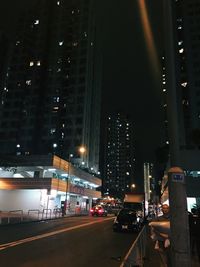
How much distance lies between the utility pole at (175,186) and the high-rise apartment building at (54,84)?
9427cm

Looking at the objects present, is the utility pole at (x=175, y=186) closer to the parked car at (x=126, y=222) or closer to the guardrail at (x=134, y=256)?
the guardrail at (x=134, y=256)

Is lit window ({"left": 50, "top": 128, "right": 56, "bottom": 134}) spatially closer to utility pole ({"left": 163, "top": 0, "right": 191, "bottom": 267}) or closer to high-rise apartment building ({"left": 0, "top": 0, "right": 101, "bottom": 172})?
high-rise apartment building ({"left": 0, "top": 0, "right": 101, "bottom": 172})

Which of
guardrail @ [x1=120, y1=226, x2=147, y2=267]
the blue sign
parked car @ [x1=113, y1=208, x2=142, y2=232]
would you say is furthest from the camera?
parked car @ [x1=113, y1=208, x2=142, y2=232]

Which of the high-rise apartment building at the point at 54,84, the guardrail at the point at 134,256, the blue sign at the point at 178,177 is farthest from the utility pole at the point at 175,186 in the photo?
the high-rise apartment building at the point at 54,84

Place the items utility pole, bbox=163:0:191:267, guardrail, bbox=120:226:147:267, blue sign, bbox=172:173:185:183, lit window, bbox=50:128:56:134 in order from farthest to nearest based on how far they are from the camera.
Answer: lit window, bbox=50:128:56:134 < guardrail, bbox=120:226:147:267 < blue sign, bbox=172:173:185:183 < utility pole, bbox=163:0:191:267

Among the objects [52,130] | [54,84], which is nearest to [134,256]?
[52,130]

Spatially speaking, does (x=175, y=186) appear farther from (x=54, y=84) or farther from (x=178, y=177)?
(x=54, y=84)

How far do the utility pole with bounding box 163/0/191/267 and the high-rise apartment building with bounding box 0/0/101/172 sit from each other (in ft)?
309

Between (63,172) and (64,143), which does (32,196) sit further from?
(64,143)

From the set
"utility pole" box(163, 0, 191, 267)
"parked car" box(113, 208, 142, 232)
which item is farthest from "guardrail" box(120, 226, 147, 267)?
"parked car" box(113, 208, 142, 232)

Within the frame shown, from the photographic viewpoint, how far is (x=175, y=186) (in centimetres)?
501

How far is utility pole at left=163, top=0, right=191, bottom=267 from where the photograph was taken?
4598mm

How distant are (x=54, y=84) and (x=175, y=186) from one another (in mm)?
113672

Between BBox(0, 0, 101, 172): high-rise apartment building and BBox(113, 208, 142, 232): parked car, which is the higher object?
BBox(0, 0, 101, 172): high-rise apartment building
